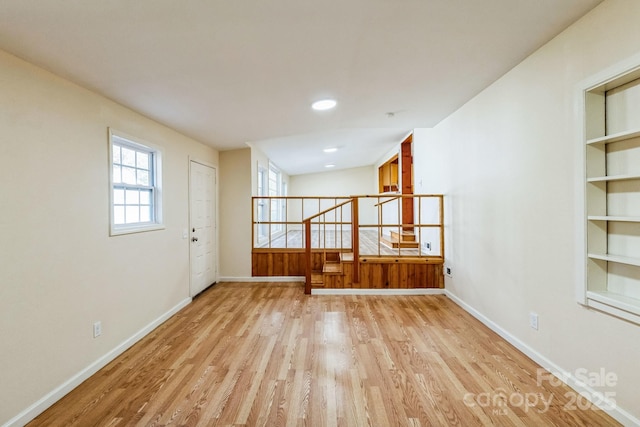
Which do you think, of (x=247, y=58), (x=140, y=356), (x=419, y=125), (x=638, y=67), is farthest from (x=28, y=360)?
(x=419, y=125)

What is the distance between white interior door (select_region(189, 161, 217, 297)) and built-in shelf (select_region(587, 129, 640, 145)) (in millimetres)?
4067

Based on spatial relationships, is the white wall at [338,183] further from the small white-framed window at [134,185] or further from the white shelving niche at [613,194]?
the white shelving niche at [613,194]

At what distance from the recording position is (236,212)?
16.0ft

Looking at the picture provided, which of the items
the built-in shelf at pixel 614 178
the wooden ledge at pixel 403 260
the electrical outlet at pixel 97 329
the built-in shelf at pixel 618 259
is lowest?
the electrical outlet at pixel 97 329

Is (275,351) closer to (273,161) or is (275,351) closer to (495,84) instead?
(495,84)

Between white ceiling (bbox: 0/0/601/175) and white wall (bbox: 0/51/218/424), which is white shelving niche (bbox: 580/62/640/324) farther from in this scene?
white wall (bbox: 0/51/218/424)

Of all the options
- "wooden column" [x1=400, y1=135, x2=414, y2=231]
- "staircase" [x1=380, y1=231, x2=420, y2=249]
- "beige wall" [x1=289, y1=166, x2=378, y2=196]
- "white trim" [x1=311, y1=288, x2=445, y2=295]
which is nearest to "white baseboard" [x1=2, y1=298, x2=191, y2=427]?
"white trim" [x1=311, y1=288, x2=445, y2=295]

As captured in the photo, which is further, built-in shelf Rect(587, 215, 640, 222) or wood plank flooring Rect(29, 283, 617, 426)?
wood plank flooring Rect(29, 283, 617, 426)

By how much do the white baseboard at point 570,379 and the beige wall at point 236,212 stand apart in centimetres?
362

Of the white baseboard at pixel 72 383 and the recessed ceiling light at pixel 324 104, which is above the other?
the recessed ceiling light at pixel 324 104

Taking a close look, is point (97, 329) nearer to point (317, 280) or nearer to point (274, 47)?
point (274, 47)


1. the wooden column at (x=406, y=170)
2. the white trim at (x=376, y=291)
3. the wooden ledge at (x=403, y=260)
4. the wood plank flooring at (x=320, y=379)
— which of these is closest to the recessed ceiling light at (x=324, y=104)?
the wooden ledge at (x=403, y=260)

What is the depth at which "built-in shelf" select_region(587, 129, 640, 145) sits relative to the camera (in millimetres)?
1497

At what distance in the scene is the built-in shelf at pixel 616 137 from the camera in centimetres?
150
